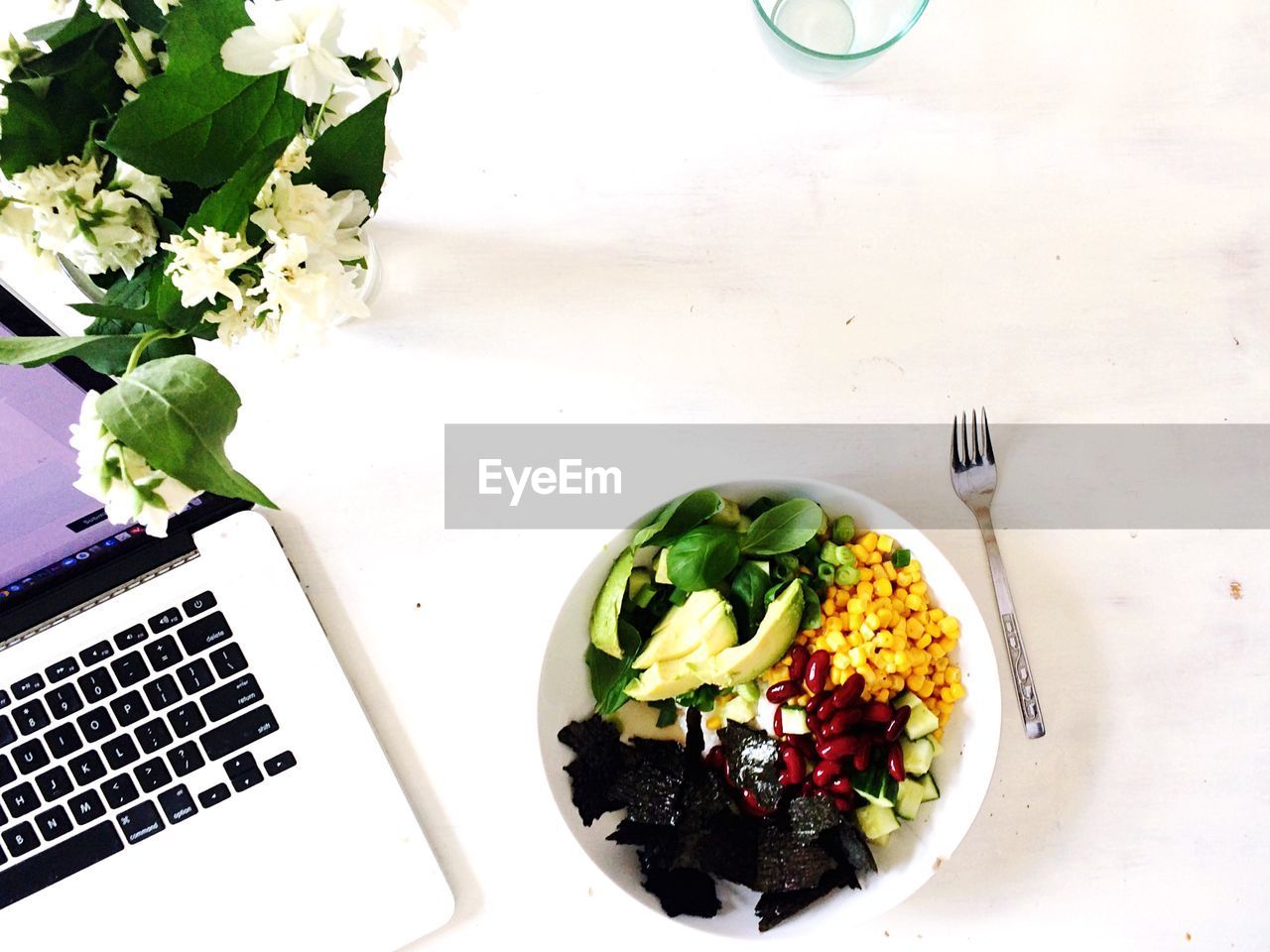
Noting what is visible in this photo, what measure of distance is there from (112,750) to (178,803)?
7 centimetres

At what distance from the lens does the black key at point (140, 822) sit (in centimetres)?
86

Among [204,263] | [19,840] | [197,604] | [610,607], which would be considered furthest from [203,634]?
[204,263]

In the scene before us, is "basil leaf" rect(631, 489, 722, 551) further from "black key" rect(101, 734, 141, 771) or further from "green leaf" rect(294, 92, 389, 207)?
"black key" rect(101, 734, 141, 771)

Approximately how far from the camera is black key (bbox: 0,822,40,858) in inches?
33.7

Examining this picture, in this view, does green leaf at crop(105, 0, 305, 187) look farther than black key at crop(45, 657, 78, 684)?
No

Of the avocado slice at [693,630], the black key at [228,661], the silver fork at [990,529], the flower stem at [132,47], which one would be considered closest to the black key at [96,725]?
the black key at [228,661]

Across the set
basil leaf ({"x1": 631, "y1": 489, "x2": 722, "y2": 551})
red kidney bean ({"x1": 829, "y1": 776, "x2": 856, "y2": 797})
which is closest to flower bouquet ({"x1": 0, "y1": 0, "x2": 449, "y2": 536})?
basil leaf ({"x1": 631, "y1": 489, "x2": 722, "y2": 551})

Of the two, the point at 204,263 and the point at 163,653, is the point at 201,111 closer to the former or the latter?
the point at 204,263

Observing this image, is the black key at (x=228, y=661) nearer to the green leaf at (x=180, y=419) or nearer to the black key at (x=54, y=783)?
the black key at (x=54, y=783)

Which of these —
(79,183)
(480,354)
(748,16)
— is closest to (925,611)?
(480,354)

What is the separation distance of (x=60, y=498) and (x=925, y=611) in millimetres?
710

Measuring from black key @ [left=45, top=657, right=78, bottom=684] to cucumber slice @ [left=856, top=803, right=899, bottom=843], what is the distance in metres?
0.69

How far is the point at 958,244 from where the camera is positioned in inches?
36.7

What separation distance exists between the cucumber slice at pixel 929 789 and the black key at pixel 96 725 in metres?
0.70
